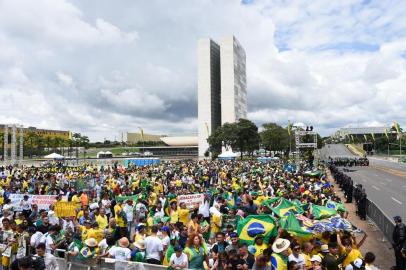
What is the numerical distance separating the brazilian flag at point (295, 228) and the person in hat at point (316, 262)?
5.16ft

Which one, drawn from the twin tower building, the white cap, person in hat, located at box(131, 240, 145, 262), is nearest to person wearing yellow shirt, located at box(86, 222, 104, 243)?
person in hat, located at box(131, 240, 145, 262)

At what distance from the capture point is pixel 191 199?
14.5 metres

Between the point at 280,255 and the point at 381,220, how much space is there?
10.3m

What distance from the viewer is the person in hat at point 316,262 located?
6766 mm

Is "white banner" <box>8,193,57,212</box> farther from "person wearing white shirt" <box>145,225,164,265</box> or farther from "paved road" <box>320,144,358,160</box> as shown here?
"paved road" <box>320,144,358,160</box>

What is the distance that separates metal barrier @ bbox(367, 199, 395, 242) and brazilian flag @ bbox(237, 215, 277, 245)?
639 cm

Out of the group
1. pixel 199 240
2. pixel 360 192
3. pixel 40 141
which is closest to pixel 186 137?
pixel 40 141

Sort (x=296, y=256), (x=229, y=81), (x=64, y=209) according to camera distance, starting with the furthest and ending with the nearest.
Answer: (x=229, y=81)
(x=64, y=209)
(x=296, y=256)

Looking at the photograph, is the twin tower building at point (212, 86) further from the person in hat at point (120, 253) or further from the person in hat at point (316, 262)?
the person in hat at point (316, 262)

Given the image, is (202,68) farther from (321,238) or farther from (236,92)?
(321,238)

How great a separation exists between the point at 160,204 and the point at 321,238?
20.1ft

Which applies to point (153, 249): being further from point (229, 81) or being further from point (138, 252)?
point (229, 81)

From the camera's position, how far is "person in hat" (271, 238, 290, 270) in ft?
23.1

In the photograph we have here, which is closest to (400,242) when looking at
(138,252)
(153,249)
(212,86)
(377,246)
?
(377,246)
